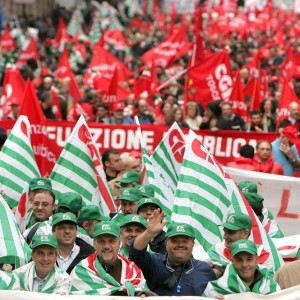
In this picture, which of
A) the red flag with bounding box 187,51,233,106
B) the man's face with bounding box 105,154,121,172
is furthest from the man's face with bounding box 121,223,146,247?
the red flag with bounding box 187,51,233,106

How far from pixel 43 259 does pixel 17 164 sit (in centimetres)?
397

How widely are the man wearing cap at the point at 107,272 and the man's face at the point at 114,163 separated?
15.6 feet

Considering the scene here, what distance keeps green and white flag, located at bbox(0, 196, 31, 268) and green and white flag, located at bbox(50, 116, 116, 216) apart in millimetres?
2571

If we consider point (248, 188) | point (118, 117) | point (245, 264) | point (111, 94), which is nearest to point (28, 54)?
point (111, 94)

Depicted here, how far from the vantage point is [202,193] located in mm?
11617

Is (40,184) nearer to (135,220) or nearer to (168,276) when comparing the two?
(135,220)

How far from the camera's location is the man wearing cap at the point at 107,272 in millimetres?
9539

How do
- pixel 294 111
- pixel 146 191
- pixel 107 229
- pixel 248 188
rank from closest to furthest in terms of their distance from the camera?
pixel 107 229 → pixel 146 191 → pixel 248 188 → pixel 294 111

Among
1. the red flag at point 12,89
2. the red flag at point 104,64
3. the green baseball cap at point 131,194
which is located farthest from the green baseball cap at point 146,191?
the red flag at point 104,64

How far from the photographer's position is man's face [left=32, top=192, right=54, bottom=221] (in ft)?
38.7

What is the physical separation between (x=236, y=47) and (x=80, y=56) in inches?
139

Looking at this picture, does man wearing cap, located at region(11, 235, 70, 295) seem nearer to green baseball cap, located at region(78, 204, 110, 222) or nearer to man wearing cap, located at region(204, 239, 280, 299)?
man wearing cap, located at region(204, 239, 280, 299)

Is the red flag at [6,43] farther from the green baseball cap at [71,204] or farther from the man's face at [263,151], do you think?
the green baseball cap at [71,204]

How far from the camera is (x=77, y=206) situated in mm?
11742
